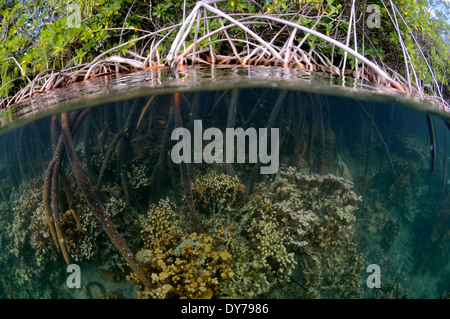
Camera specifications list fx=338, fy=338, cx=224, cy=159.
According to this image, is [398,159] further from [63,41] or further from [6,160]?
[6,160]

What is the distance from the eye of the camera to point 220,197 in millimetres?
2902

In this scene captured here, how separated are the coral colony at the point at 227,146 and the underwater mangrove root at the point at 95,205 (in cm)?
78

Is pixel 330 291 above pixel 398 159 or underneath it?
underneath

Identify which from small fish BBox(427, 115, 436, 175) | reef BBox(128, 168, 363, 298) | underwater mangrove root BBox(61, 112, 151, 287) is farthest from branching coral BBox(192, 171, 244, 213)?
small fish BBox(427, 115, 436, 175)

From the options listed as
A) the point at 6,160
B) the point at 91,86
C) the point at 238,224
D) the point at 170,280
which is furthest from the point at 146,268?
the point at 6,160

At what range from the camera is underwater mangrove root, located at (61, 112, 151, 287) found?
2765 millimetres

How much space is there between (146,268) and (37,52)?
3047 millimetres

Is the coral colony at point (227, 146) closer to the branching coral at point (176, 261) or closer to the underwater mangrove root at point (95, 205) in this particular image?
→ the branching coral at point (176, 261)

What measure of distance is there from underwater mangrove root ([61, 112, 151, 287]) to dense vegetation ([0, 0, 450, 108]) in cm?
115

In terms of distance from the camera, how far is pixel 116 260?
2.84 metres

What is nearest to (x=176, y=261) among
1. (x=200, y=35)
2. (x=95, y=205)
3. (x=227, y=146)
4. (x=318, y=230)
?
(x=95, y=205)

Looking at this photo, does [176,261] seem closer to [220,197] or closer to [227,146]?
[220,197]

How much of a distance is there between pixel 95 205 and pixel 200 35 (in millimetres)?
2454

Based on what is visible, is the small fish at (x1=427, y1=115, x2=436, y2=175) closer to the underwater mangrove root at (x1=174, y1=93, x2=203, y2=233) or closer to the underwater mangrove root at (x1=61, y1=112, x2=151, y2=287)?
the underwater mangrove root at (x1=174, y1=93, x2=203, y2=233)
